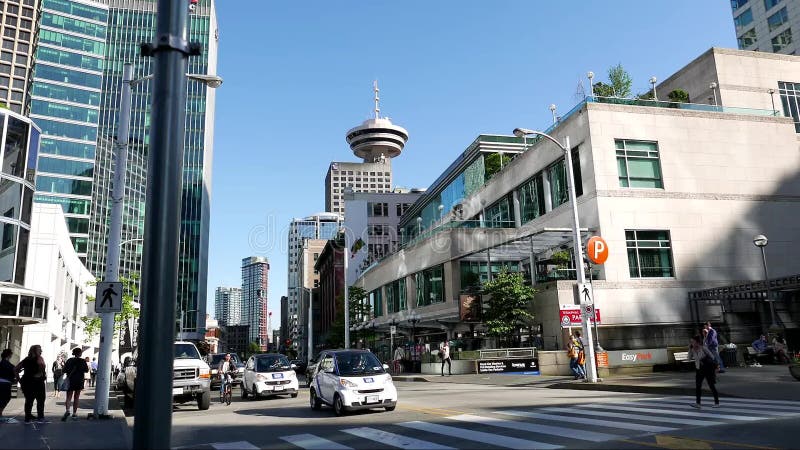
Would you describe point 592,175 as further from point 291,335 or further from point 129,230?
point 291,335

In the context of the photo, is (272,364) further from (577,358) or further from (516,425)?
(516,425)

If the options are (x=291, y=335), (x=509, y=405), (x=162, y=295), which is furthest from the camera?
(x=291, y=335)

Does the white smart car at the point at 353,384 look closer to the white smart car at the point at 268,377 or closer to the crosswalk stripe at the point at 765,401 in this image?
the white smart car at the point at 268,377

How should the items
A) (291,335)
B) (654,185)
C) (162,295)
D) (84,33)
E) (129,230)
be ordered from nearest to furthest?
(162,295) → (654,185) → (84,33) → (129,230) → (291,335)

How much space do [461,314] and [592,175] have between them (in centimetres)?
1158

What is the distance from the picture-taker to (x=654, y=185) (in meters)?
34.7

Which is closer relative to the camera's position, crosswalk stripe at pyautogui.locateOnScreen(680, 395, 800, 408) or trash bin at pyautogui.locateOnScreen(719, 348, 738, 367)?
crosswalk stripe at pyautogui.locateOnScreen(680, 395, 800, 408)

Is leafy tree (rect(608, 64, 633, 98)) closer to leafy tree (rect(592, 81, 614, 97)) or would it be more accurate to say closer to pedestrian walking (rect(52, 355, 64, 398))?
leafy tree (rect(592, 81, 614, 97))

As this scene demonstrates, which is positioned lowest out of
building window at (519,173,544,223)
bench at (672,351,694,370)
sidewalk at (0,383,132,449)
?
sidewalk at (0,383,132,449)

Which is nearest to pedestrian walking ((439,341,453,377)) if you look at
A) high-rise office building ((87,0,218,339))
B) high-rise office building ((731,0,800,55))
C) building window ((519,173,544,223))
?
building window ((519,173,544,223))

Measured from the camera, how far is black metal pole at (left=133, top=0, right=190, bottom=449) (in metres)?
5.86

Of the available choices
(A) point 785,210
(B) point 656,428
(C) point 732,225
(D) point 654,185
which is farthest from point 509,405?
(A) point 785,210

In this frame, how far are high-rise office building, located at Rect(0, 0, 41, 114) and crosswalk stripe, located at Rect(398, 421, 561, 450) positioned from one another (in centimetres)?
12105

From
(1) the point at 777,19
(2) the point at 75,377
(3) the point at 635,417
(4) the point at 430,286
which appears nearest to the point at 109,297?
(2) the point at 75,377
